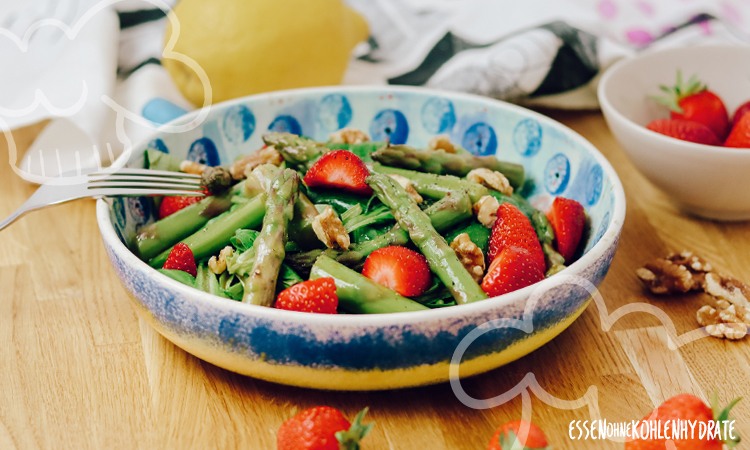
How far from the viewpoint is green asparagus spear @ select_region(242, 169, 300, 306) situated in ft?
5.72

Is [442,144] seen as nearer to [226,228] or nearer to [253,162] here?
[253,162]

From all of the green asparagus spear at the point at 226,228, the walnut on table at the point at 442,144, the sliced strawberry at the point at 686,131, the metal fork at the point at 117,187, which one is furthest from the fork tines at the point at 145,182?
the sliced strawberry at the point at 686,131

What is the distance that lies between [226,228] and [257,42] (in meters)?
1.33

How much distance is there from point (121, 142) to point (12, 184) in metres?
0.55

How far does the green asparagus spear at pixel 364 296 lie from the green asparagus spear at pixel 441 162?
68cm

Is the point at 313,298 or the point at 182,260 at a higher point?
the point at 313,298

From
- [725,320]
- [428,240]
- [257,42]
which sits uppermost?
[257,42]

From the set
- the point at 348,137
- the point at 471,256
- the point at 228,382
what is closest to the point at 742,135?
the point at 471,256

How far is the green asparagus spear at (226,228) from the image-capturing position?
2107 millimetres

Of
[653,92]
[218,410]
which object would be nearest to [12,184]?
[218,410]

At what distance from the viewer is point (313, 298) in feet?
5.30

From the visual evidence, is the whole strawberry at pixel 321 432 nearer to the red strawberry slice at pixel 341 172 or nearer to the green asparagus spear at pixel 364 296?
the green asparagus spear at pixel 364 296

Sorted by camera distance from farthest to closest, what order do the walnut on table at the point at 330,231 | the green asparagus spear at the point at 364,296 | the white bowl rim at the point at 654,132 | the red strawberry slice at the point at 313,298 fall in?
the white bowl rim at the point at 654,132, the walnut on table at the point at 330,231, the green asparagus spear at the point at 364,296, the red strawberry slice at the point at 313,298

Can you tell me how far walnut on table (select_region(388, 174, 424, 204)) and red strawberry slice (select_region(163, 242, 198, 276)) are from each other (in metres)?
0.77
